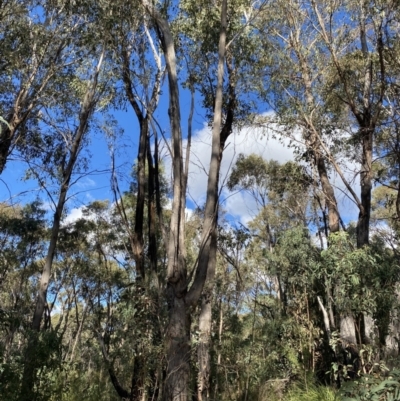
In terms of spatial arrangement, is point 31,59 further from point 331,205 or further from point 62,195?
point 331,205

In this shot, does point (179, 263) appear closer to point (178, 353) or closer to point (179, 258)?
point (179, 258)

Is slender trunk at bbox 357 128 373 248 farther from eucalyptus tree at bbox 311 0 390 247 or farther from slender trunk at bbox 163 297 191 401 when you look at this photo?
slender trunk at bbox 163 297 191 401

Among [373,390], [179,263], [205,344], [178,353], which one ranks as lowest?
[373,390]

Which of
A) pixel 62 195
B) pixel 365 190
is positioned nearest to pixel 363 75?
pixel 365 190

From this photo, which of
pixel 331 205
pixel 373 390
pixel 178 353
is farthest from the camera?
pixel 331 205

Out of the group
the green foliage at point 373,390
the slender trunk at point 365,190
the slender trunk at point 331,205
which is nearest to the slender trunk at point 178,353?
the green foliage at point 373,390

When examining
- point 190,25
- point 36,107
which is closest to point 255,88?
point 190,25

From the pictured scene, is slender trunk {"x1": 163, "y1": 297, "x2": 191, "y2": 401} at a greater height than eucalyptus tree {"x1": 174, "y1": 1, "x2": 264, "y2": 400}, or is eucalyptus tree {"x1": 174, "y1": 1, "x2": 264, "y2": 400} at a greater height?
eucalyptus tree {"x1": 174, "y1": 1, "x2": 264, "y2": 400}

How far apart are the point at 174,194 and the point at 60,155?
7354mm

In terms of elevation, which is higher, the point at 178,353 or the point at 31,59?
the point at 31,59

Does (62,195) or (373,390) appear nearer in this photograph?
(373,390)

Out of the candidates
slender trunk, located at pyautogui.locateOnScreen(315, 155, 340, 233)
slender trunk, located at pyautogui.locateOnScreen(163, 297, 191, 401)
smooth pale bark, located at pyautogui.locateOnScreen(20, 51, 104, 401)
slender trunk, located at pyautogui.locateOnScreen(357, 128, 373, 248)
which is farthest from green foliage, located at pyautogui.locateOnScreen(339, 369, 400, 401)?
smooth pale bark, located at pyautogui.locateOnScreen(20, 51, 104, 401)

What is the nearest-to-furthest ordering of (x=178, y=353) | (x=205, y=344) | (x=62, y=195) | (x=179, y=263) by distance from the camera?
(x=178, y=353) < (x=179, y=263) < (x=205, y=344) < (x=62, y=195)

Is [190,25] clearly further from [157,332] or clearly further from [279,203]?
[279,203]
